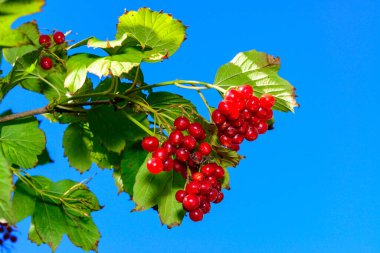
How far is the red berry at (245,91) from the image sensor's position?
0.99 meters

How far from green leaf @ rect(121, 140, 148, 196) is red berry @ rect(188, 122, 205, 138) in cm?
26

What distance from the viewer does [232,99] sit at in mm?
979

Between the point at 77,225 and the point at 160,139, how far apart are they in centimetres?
42

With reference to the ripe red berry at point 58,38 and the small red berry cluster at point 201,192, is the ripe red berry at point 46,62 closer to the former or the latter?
the ripe red berry at point 58,38

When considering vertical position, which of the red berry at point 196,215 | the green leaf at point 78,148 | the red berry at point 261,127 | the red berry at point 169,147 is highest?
the green leaf at point 78,148

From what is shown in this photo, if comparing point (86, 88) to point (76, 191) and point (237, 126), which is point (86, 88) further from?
point (237, 126)

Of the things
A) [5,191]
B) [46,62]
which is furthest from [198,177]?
[46,62]

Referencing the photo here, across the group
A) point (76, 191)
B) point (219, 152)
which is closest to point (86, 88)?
point (76, 191)

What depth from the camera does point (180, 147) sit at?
102 cm

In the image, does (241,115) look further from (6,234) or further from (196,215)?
(6,234)

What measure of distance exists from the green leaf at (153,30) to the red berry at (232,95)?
0.48ft

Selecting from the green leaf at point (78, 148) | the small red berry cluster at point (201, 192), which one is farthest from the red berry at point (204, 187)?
the green leaf at point (78, 148)

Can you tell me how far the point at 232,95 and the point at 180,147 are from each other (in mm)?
143

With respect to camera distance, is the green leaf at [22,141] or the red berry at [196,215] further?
the green leaf at [22,141]
